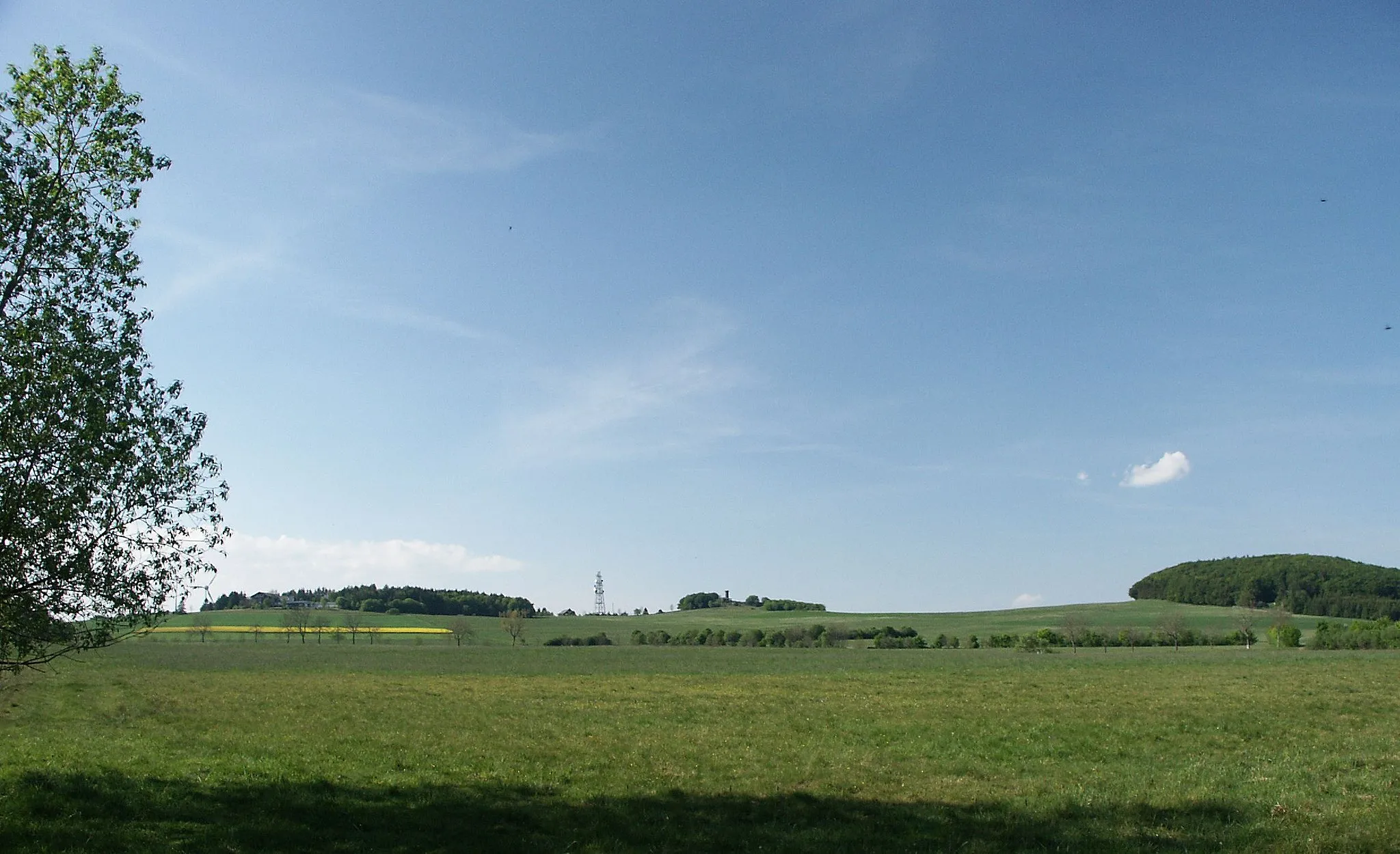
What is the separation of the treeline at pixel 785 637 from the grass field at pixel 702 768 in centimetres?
9719

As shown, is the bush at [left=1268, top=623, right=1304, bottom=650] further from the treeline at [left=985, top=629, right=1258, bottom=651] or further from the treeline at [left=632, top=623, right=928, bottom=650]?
the treeline at [left=632, top=623, right=928, bottom=650]

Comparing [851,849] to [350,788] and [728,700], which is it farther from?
[728,700]

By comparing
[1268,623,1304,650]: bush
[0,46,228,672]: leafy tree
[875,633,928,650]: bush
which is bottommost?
[875,633,928,650]: bush

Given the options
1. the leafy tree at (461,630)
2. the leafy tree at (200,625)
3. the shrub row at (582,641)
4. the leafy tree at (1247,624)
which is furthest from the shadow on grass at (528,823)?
the leafy tree at (200,625)

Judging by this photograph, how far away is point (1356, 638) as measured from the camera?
10269 cm

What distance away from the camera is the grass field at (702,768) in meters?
14.9

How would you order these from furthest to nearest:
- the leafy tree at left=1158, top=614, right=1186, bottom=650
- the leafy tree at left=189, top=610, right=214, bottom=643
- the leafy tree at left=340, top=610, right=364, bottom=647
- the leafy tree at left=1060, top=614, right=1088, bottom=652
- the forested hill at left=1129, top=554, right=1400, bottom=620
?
→ the forested hill at left=1129, top=554, right=1400, bottom=620, the leafy tree at left=340, top=610, right=364, bottom=647, the leafy tree at left=189, top=610, right=214, bottom=643, the leafy tree at left=1060, top=614, right=1088, bottom=652, the leafy tree at left=1158, top=614, right=1186, bottom=650

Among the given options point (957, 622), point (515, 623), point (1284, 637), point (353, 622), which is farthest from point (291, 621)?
point (1284, 637)

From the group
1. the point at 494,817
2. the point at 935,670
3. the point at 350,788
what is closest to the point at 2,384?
the point at 350,788

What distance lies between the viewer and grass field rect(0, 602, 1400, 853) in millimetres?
14852

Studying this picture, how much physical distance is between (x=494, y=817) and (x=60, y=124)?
1586cm

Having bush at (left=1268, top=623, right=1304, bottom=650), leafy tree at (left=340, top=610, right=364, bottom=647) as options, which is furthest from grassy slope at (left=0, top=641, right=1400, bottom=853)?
leafy tree at (left=340, top=610, right=364, bottom=647)

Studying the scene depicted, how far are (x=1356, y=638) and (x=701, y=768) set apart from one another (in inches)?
4433

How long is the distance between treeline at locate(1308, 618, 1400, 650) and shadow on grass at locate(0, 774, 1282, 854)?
109 metres
